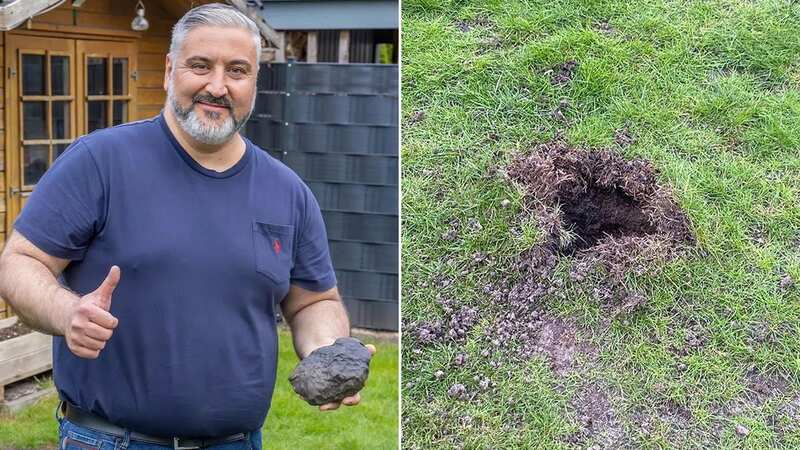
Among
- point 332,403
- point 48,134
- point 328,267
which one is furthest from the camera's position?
point 48,134

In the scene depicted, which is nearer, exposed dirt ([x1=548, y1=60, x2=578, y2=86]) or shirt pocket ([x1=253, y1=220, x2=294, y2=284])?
shirt pocket ([x1=253, y1=220, x2=294, y2=284])

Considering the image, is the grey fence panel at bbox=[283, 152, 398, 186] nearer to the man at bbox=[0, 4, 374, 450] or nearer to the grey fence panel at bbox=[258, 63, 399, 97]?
the grey fence panel at bbox=[258, 63, 399, 97]

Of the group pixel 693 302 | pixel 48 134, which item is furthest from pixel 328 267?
pixel 48 134

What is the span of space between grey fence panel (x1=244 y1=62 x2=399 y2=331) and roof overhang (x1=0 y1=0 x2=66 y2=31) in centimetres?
198

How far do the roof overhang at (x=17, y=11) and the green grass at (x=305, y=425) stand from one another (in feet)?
5.99

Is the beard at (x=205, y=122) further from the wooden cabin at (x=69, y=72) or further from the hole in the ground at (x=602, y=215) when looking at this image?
the wooden cabin at (x=69, y=72)

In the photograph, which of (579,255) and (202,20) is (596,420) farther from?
(202,20)

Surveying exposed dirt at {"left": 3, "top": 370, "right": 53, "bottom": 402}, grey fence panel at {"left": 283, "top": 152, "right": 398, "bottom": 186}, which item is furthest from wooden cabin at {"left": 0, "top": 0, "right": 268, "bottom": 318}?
grey fence panel at {"left": 283, "top": 152, "right": 398, "bottom": 186}

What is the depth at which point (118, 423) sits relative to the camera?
213 centimetres

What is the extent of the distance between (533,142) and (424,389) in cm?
91

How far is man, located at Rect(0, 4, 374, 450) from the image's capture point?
2.08 m

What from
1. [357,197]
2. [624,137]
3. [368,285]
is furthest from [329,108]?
[624,137]

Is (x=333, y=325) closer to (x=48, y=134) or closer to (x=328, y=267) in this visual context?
(x=328, y=267)

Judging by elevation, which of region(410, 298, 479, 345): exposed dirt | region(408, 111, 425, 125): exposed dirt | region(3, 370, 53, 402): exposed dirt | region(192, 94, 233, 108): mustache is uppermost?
region(192, 94, 233, 108): mustache
